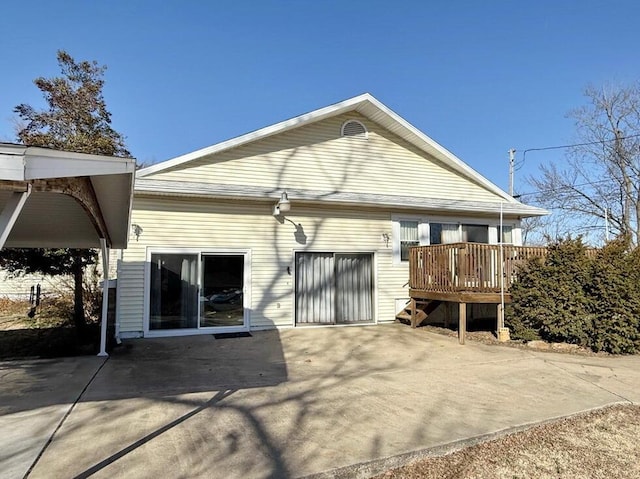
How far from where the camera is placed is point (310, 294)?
10133 mm

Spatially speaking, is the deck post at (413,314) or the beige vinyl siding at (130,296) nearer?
the beige vinyl siding at (130,296)

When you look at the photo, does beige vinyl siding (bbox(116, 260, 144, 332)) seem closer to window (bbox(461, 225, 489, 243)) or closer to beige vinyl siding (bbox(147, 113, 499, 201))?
beige vinyl siding (bbox(147, 113, 499, 201))

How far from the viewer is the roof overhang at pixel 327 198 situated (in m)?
8.70

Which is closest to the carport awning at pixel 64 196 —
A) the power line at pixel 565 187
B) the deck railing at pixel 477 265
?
the deck railing at pixel 477 265

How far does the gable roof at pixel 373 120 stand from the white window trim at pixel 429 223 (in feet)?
2.71

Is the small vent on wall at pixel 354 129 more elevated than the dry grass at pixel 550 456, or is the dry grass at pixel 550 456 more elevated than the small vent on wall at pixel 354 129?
the small vent on wall at pixel 354 129

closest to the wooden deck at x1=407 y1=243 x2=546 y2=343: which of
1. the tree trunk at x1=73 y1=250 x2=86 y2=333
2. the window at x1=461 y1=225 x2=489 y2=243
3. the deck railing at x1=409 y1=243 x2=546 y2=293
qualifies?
the deck railing at x1=409 y1=243 x2=546 y2=293

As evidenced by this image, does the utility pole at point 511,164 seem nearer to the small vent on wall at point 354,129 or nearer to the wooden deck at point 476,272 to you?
the small vent on wall at point 354,129

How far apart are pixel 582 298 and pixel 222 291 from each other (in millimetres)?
7263

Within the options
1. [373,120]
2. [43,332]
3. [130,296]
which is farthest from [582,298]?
[43,332]

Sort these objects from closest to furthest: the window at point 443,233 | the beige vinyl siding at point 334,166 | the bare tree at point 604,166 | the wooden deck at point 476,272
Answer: the wooden deck at point 476,272
the beige vinyl siding at point 334,166
the window at point 443,233
the bare tree at point 604,166

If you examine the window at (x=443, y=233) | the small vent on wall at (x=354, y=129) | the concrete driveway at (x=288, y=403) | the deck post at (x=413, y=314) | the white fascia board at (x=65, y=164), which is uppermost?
the small vent on wall at (x=354, y=129)

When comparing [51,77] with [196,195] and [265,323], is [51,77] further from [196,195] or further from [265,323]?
[265,323]

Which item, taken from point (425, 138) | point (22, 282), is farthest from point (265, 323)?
point (22, 282)
